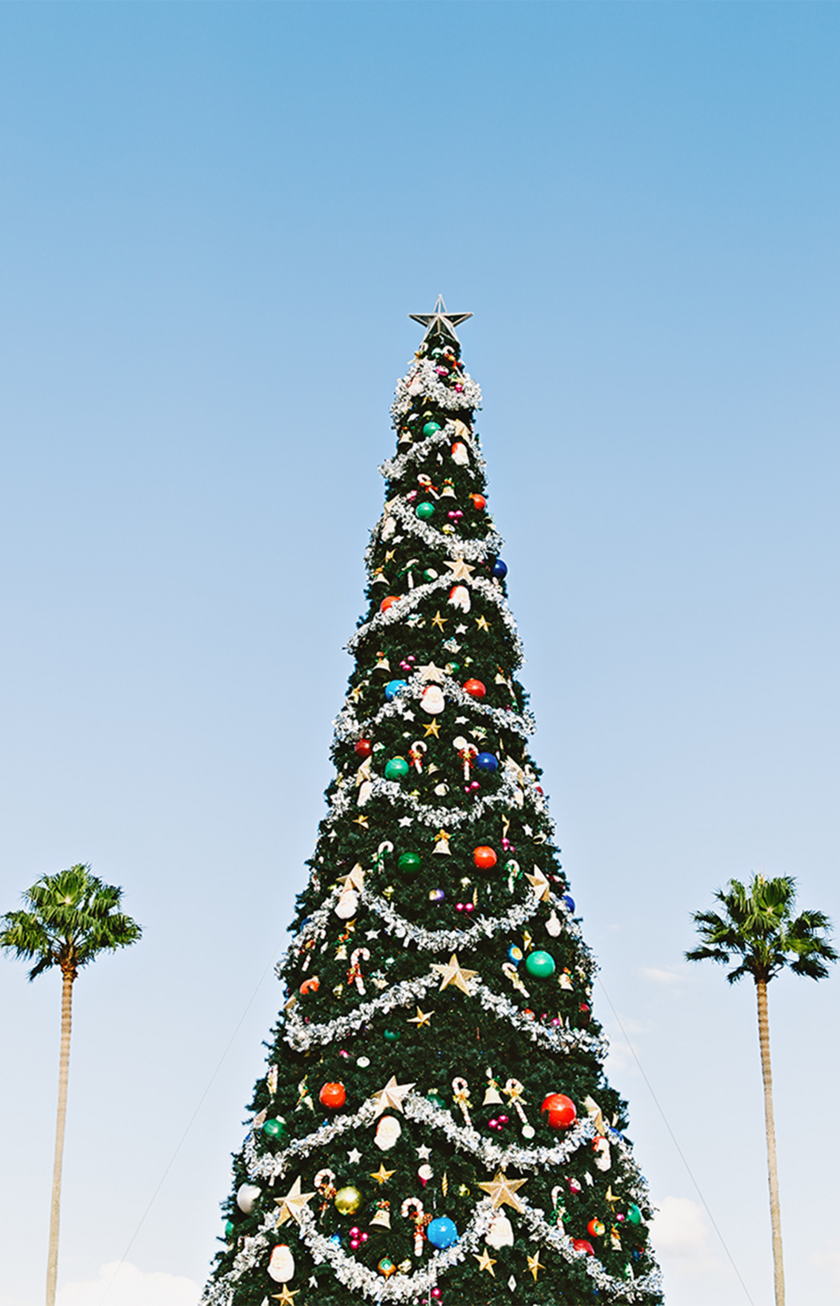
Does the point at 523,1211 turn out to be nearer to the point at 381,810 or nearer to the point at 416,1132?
the point at 416,1132

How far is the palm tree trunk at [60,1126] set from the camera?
18906 mm

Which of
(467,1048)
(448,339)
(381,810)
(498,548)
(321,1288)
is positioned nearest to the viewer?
(321,1288)

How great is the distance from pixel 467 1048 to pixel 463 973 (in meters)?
0.81

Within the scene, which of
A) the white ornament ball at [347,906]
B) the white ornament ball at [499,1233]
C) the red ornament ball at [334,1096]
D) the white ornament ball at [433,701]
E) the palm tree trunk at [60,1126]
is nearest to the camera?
the white ornament ball at [499,1233]

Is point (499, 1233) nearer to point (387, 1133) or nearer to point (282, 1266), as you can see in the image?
point (387, 1133)

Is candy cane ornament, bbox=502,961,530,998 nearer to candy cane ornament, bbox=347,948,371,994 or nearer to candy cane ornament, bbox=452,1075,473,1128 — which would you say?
candy cane ornament, bbox=452,1075,473,1128

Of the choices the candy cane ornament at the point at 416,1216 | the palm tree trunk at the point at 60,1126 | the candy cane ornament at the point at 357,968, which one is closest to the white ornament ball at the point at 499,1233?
the candy cane ornament at the point at 416,1216

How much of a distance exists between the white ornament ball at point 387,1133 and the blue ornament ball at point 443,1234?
2.88 feet

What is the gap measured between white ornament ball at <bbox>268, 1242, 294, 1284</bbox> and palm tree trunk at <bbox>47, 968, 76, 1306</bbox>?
8.54 meters

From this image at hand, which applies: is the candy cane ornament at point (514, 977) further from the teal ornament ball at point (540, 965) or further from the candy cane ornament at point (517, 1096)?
the candy cane ornament at point (517, 1096)

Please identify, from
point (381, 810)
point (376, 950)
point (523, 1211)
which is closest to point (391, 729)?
point (381, 810)

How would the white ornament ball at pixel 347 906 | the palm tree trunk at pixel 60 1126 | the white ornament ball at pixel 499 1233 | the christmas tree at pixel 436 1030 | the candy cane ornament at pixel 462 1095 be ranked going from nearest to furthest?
the white ornament ball at pixel 499 1233 → the christmas tree at pixel 436 1030 → the candy cane ornament at pixel 462 1095 → the white ornament ball at pixel 347 906 → the palm tree trunk at pixel 60 1126

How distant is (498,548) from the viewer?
16.8 m

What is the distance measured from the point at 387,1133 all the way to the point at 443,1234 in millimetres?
1092
